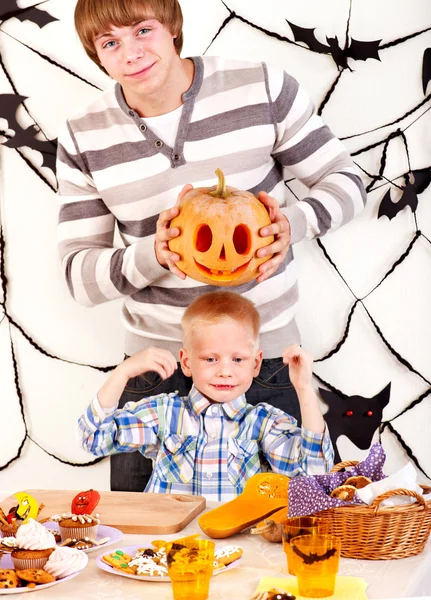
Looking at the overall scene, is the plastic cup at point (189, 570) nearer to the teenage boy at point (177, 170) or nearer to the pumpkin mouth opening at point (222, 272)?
the pumpkin mouth opening at point (222, 272)

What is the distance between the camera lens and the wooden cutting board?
4.43 feet

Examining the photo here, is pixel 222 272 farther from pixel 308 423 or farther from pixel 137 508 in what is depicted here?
pixel 137 508

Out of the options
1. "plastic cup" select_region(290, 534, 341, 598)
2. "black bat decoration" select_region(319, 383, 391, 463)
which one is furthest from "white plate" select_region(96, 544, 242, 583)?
"black bat decoration" select_region(319, 383, 391, 463)

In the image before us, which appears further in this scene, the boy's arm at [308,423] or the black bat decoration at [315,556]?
the boy's arm at [308,423]

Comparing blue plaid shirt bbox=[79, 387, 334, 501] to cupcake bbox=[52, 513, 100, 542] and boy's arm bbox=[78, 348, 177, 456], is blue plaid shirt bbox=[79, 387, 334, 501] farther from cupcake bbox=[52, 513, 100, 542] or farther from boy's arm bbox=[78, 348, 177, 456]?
cupcake bbox=[52, 513, 100, 542]

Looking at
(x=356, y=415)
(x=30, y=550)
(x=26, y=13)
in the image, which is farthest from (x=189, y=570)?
(x=26, y=13)

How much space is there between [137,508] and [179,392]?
0.48 m

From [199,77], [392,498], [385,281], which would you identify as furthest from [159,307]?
[392,498]

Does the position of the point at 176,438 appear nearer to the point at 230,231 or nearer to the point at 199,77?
the point at 230,231

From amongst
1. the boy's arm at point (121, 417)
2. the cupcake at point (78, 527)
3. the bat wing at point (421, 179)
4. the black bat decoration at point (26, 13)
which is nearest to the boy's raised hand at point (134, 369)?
the boy's arm at point (121, 417)

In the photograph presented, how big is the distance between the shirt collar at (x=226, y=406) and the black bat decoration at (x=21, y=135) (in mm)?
1054

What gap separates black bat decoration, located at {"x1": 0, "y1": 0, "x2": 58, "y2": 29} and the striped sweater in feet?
2.00

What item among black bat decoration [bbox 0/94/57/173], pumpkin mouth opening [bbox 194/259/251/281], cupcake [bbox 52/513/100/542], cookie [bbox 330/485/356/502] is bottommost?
cupcake [bbox 52/513/100/542]

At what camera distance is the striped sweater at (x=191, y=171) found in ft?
6.13
